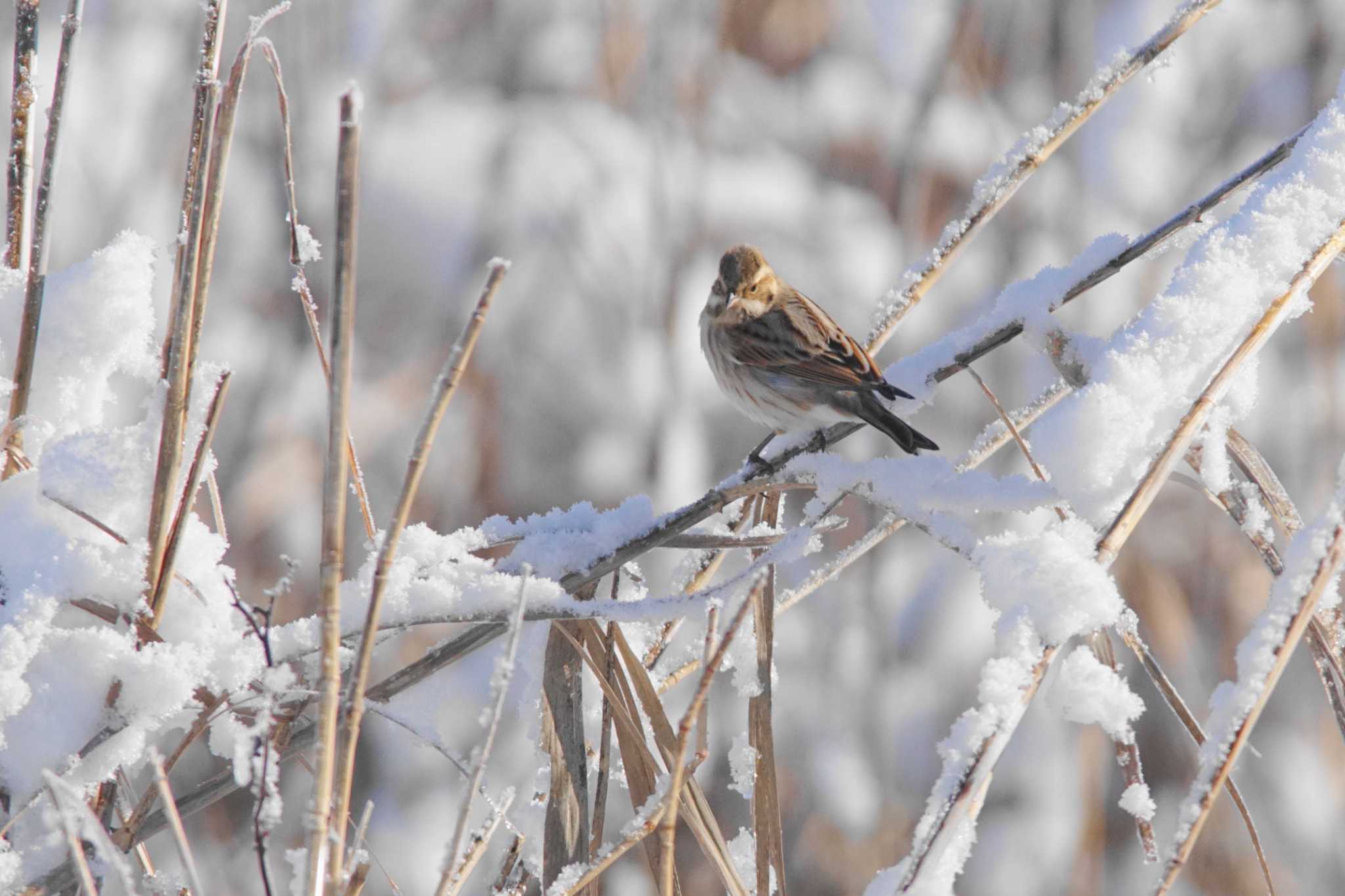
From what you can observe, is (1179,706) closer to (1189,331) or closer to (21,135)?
(1189,331)

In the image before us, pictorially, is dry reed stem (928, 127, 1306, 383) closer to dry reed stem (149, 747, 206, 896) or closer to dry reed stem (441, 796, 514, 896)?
dry reed stem (441, 796, 514, 896)

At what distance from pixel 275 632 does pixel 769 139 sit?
4.27 metres

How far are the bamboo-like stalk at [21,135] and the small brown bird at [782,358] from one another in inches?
47.7

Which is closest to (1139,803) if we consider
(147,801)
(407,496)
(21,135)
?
(407,496)

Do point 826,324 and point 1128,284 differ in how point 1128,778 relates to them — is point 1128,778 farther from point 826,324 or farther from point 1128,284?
point 1128,284

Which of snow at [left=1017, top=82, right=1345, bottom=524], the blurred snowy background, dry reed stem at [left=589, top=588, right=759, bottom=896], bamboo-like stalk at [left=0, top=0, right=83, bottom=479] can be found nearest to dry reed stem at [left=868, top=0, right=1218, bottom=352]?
snow at [left=1017, top=82, right=1345, bottom=524]

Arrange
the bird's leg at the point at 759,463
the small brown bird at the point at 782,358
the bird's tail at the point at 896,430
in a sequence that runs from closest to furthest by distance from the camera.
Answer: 1. the bird's leg at the point at 759,463
2. the bird's tail at the point at 896,430
3. the small brown bird at the point at 782,358

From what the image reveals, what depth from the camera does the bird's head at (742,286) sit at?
2.77 meters

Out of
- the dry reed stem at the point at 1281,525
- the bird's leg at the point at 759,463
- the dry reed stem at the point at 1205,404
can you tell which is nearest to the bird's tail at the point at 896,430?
the bird's leg at the point at 759,463

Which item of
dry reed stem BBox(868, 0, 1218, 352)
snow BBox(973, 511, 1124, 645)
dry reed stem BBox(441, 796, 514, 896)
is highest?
dry reed stem BBox(868, 0, 1218, 352)

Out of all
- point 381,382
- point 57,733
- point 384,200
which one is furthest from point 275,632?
point 384,200

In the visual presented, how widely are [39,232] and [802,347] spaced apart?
171 cm

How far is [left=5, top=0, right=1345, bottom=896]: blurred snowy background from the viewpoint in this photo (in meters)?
3.73

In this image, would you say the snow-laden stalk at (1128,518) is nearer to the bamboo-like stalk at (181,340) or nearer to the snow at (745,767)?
the snow at (745,767)
